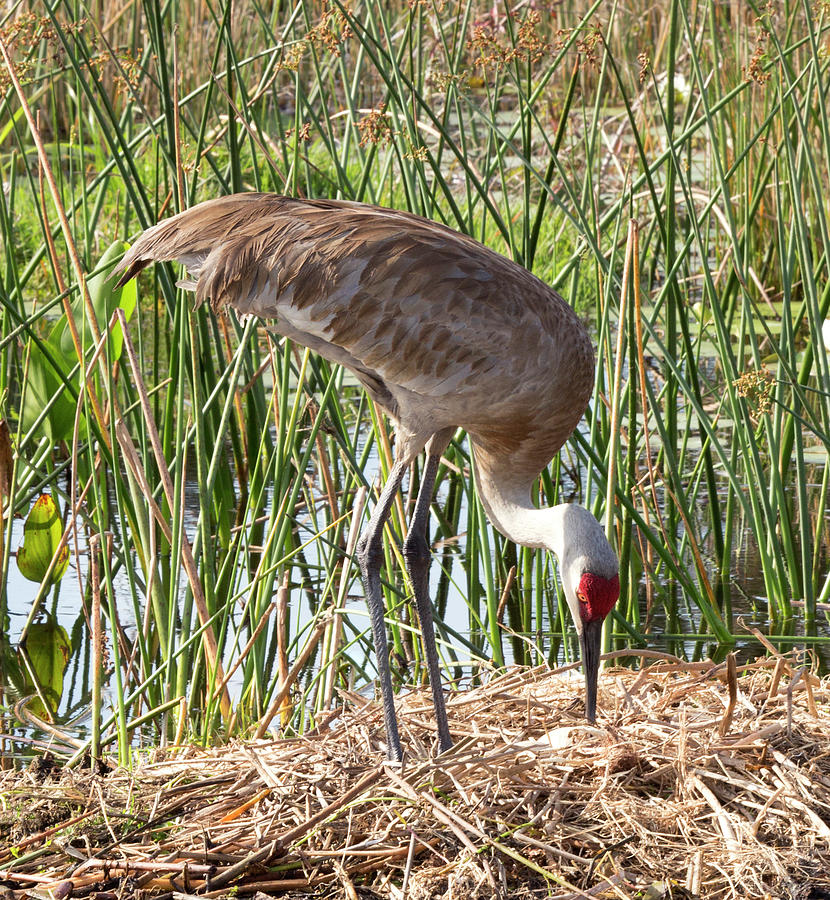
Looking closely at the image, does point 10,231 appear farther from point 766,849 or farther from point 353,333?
point 766,849

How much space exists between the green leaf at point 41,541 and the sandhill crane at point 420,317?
130 centimetres

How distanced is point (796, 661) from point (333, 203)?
1.75 meters

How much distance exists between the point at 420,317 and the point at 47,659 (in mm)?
1961

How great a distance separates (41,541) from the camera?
14.9 feet

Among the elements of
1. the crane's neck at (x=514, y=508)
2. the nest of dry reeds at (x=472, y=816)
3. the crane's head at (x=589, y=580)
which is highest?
the crane's neck at (x=514, y=508)

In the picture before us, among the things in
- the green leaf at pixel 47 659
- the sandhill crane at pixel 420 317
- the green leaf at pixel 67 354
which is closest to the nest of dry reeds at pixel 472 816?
the sandhill crane at pixel 420 317

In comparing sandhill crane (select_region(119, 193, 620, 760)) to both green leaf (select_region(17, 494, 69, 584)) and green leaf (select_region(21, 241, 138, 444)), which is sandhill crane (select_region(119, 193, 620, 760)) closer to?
green leaf (select_region(21, 241, 138, 444))

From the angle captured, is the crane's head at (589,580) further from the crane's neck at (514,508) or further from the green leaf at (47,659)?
the green leaf at (47,659)

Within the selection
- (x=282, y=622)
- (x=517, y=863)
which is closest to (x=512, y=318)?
(x=282, y=622)

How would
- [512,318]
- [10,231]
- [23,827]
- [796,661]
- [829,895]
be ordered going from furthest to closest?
[10,231], [796,661], [512,318], [23,827], [829,895]

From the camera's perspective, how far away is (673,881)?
2750mm

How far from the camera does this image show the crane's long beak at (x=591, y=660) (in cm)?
330

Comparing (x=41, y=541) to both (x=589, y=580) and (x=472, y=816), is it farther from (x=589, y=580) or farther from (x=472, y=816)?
(x=472, y=816)

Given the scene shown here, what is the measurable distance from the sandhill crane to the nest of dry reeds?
0.25 m
